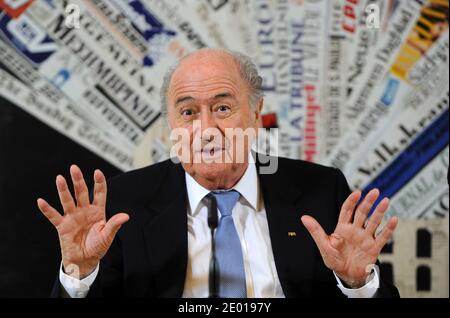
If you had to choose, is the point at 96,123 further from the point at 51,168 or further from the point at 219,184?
the point at 219,184

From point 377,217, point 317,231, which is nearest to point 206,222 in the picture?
point 317,231

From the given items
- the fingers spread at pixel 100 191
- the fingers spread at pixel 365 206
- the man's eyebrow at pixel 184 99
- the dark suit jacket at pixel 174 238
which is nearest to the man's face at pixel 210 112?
the man's eyebrow at pixel 184 99

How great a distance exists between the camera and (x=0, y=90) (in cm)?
184

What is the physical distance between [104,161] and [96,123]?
14 cm

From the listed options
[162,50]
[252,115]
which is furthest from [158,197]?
[162,50]

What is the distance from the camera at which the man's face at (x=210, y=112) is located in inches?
51.6

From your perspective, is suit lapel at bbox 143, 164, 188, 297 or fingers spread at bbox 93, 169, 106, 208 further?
suit lapel at bbox 143, 164, 188, 297

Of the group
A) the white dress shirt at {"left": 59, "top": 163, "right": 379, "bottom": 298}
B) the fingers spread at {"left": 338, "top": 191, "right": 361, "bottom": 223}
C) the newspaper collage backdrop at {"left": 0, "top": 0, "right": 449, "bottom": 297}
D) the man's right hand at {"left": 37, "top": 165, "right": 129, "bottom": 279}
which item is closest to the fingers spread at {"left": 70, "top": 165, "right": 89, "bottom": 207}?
the man's right hand at {"left": 37, "top": 165, "right": 129, "bottom": 279}

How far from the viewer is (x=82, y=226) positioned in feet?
3.86

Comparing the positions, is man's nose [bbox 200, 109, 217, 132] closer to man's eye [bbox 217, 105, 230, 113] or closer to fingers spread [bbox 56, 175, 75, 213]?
man's eye [bbox 217, 105, 230, 113]

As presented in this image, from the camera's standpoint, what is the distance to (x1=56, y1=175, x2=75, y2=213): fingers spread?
112cm

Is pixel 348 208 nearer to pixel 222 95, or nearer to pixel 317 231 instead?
pixel 317 231

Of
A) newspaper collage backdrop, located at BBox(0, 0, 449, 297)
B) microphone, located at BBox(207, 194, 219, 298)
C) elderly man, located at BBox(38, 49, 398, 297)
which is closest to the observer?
microphone, located at BBox(207, 194, 219, 298)

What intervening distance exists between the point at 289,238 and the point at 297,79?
76 cm
